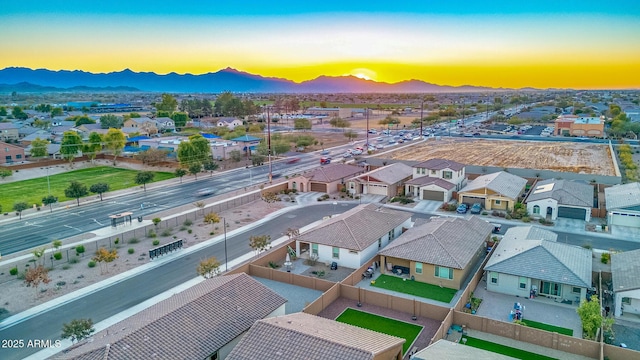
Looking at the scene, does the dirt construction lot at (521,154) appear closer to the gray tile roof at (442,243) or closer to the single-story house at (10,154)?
the gray tile roof at (442,243)

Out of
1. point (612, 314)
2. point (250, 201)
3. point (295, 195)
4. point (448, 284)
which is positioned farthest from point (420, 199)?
point (612, 314)

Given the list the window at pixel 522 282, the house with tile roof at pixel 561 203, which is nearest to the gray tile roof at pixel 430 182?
the house with tile roof at pixel 561 203

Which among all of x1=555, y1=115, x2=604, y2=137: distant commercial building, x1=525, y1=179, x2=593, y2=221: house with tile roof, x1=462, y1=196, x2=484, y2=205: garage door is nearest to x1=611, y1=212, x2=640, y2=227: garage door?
x1=525, y1=179, x2=593, y2=221: house with tile roof

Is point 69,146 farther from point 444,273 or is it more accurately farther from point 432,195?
point 444,273

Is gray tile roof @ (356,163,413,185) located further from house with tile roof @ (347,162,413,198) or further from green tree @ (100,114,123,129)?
green tree @ (100,114,123,129)

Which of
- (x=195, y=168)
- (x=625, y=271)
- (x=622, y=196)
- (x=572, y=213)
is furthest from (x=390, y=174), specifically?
(x=625, y=271)

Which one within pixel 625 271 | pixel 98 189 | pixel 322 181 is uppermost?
pixel 322 181

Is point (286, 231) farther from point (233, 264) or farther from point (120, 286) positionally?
point (120, 286)
